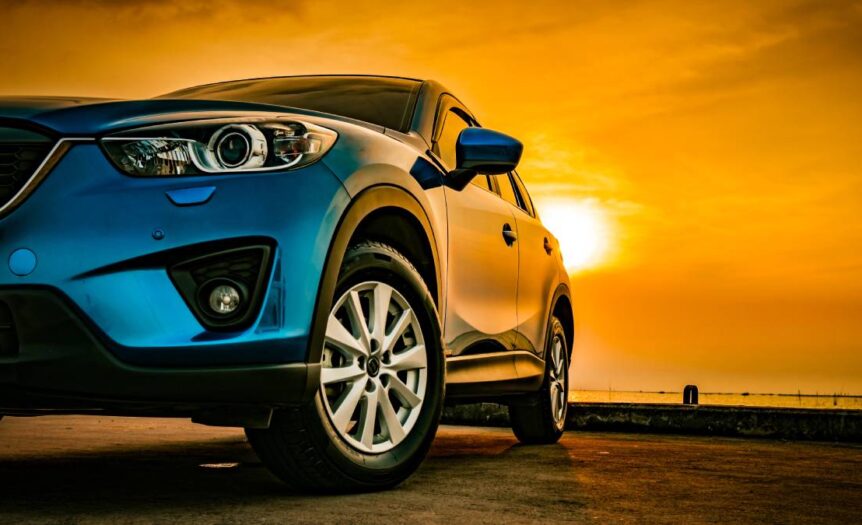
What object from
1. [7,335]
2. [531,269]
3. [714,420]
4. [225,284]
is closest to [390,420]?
[225,284]

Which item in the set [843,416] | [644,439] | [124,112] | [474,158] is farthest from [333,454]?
[843,416]

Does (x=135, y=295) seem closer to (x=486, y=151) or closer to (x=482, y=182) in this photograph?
(x=486, y=151)

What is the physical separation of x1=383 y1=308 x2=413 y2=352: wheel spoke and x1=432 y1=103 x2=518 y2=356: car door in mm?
521

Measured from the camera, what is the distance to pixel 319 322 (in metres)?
3.43

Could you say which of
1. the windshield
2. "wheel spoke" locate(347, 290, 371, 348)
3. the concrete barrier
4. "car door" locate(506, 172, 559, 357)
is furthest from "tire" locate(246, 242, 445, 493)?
the concrete barrier

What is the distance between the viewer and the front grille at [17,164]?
321cm

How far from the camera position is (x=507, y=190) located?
6121mm

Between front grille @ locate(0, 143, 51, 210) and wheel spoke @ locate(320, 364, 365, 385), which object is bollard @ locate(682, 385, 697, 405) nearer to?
wheel spoke @ locate(320, 364, 365, 385)

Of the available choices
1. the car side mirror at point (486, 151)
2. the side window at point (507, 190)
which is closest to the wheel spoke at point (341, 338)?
the car side mirror at point (486, 151)

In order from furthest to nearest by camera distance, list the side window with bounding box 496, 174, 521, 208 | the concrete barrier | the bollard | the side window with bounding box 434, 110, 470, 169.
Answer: the bollard, the concrete barrier, the side window with bounding box 496, 174, 521, 208, the side window with bounding box 434, 110, 470, 169

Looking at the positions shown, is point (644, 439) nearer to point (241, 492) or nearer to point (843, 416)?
point (843, 416)

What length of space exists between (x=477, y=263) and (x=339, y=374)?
4.54ft

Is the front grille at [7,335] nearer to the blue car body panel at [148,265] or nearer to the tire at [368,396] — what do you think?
the blue car body panel at [148,265]

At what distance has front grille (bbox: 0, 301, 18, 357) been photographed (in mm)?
3121
